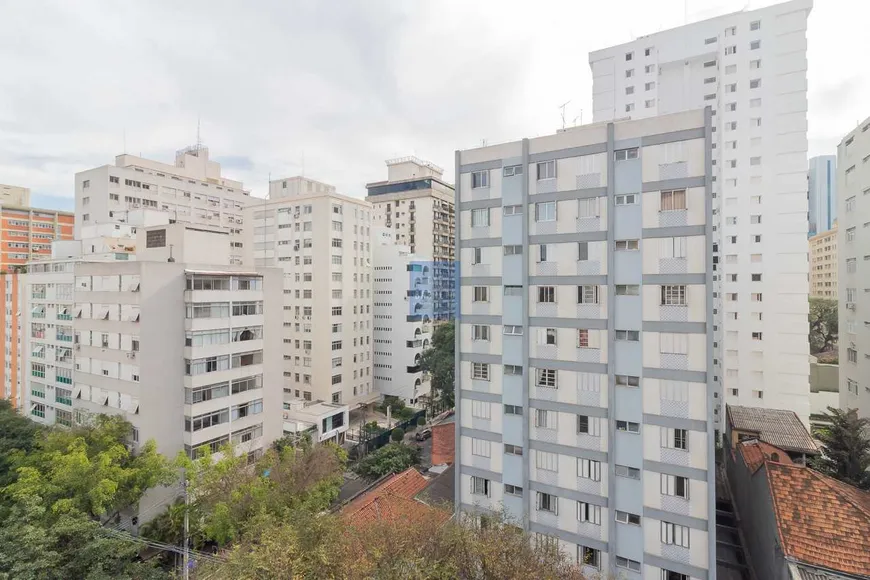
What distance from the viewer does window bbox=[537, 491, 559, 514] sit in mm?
17516

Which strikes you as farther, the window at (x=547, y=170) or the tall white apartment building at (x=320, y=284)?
the tall white apartment building at (x=320, y=284)

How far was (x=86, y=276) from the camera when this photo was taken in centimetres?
2466

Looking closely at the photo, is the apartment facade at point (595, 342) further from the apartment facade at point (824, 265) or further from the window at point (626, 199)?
the apartment facade at point (824, 265)

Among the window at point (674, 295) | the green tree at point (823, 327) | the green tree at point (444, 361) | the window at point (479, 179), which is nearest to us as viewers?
the window at point (674, 295)

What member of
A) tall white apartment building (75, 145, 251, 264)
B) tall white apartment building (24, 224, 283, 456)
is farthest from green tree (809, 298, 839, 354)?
tall white apartment building (75, 145, 251, 264)

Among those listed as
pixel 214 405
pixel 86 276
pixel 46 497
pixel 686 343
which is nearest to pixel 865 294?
pixel 686 343

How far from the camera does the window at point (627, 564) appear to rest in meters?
15.9

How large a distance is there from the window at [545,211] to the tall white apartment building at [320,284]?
2689 centimetres

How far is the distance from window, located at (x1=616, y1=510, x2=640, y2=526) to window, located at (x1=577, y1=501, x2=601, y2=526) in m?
0.72

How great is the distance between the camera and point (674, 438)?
51.3 feet

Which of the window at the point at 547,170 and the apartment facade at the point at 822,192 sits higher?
the apartment facade at the point at 822,192

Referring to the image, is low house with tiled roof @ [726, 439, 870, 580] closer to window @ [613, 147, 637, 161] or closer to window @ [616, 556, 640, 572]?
window @ [616, 556, 640, 572]

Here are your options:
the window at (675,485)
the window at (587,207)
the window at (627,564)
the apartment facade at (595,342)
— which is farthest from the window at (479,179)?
the window at (627,564)

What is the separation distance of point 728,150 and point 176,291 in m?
40.9
